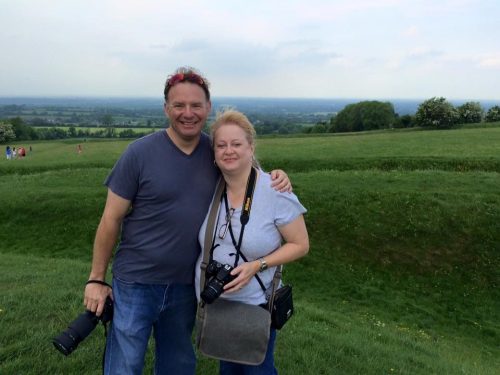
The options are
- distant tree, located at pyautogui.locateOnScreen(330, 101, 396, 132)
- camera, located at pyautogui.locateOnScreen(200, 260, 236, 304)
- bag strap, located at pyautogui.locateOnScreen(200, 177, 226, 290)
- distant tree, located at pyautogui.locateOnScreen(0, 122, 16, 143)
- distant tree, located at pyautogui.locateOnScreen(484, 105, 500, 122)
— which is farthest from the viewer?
distant tree, located at pyautogui.locateOnScreen(330, 101, 396, 132)

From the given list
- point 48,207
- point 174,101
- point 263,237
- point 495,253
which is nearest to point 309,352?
point 263,237

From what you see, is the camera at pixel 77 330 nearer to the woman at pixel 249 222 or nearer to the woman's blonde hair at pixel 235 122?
the woman at pixel 249 222

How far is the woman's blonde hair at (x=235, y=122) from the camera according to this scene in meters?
3.22

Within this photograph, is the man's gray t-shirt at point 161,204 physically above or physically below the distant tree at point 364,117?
above

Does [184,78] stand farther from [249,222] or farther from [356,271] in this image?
[356,271]

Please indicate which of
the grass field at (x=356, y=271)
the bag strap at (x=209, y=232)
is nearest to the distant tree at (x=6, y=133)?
the grass field at (x=356, y=271)

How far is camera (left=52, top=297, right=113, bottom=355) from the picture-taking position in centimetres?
315

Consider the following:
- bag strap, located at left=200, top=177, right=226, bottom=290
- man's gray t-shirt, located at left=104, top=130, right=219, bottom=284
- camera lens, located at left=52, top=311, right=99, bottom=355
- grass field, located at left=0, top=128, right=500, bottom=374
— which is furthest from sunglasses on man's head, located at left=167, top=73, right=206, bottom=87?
grass field, located at left=0, top=128, right=500, bottom=374

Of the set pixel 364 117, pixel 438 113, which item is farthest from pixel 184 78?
pixel 364 117

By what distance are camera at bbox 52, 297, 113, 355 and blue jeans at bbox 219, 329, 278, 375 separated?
1043 mm

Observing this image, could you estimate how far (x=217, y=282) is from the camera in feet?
9.78

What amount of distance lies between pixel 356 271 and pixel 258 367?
939cm

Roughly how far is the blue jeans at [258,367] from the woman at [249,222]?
45 cm

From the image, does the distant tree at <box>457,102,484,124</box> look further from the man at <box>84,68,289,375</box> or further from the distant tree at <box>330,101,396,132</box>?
the man at <box>84,68,289,375</box>
